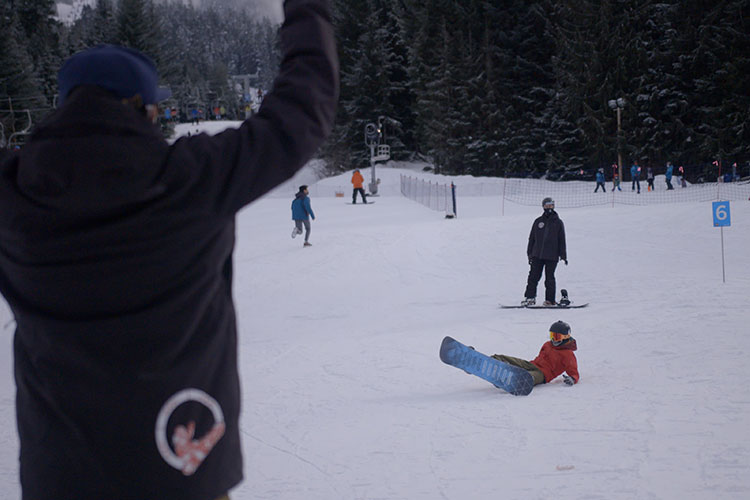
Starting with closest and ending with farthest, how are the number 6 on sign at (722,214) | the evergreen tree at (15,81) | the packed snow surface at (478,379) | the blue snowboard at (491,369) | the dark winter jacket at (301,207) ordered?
the packed snow surface at (478,379) → the blue snowboard at (491,369) → the number 6 on sign at (722,214) → the dark winter jacket at (301,207) → the evergreen tree at (15,81)

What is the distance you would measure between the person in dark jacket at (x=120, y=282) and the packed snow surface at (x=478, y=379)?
332cm

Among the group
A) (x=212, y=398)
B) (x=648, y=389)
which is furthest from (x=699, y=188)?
(x=212, y=398)

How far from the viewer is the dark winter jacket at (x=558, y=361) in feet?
22.7

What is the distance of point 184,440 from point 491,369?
578 cm

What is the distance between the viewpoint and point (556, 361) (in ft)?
23.1

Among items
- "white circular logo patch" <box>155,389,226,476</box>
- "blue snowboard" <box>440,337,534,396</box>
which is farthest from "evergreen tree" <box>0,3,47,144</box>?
"white circular logo patch" <box>155,389,226,476</box>

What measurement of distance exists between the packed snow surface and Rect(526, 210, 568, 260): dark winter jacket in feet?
4.10

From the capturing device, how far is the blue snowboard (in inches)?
260

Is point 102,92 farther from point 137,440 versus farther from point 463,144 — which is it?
point 463,144

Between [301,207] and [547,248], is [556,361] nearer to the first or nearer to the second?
[547,248]

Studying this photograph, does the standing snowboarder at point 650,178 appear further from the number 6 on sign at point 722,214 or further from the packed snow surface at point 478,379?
the number 6 on sign at point 722,214

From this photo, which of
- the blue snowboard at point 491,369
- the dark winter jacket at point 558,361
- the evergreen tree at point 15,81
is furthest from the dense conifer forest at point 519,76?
the blue snowboard at point 491,369

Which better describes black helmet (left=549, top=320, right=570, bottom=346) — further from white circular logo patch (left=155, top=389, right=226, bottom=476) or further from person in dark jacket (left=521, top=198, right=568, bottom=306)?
white circular logo patch (left=155, top=389, right=226, bottom=476)

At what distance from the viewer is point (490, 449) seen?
4992 millimetres
